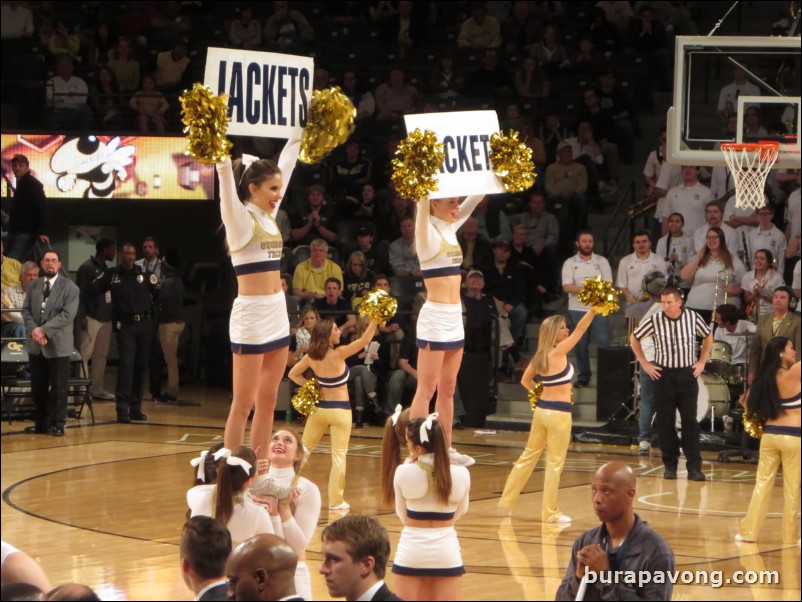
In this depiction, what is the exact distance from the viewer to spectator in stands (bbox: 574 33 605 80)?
1745cm

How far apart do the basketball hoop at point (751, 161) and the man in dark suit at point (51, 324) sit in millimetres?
7108

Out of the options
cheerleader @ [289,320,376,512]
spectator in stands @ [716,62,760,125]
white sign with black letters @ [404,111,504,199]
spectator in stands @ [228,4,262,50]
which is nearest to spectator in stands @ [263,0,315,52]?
spectator in stands @ [228,4,262,50]

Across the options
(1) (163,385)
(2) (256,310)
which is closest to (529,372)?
(2) (256,310)

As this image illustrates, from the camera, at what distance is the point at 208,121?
6.43 m

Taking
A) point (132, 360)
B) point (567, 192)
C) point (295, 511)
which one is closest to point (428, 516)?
point (295, 511)

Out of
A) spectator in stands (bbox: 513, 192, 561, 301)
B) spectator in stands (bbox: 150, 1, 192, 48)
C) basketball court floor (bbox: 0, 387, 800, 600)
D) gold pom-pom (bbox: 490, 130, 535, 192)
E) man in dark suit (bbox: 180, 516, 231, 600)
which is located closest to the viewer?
man in dark suit (bbox: 180, 516, 231, 600)

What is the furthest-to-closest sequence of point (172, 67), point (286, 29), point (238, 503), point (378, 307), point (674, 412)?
point (286, 29), point (172, 67), point (674, 412), point (378, 307), point (238, 503)

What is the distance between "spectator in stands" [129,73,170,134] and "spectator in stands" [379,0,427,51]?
3337 millimetres

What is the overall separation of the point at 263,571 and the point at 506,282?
10.9m

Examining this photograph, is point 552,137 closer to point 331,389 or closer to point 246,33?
point 246,33

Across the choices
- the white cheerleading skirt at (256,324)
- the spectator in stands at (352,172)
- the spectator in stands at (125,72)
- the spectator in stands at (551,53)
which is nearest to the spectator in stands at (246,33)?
the spectator in stands at (125,72)

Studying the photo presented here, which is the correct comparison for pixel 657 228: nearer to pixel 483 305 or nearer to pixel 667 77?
pixel 483 305

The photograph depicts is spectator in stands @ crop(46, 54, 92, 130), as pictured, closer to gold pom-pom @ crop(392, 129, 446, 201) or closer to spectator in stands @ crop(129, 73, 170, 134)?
spectator in stands @ crop(129, 73, 170, 134)

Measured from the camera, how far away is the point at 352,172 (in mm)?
16734
